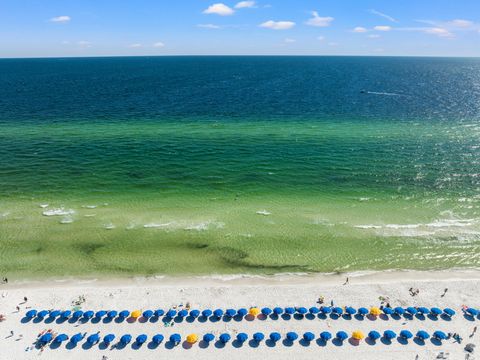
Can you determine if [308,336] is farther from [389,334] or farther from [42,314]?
[42,314]

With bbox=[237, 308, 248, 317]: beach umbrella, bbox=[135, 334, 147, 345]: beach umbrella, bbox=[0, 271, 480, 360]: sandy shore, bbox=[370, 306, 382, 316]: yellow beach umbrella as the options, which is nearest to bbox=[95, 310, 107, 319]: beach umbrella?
bbox=[0, 271, 480, 360]: sandy shore

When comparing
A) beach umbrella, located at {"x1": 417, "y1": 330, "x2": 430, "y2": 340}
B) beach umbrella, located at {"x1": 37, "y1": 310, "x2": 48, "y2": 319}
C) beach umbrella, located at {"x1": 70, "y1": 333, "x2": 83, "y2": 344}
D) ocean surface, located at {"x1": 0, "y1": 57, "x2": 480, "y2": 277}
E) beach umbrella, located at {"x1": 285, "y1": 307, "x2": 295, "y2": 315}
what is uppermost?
ocean surface, located at {"x1": 0, "y1": 57, "x2": 480, "y2": 277}

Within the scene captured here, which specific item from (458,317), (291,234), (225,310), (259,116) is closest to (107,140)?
(259,116)

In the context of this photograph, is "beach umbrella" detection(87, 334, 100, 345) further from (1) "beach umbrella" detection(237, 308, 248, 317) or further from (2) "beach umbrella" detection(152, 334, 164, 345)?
(1) "beach umbrella" detection(237, 308, 248, 317)

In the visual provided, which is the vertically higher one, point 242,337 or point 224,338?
point 224,338

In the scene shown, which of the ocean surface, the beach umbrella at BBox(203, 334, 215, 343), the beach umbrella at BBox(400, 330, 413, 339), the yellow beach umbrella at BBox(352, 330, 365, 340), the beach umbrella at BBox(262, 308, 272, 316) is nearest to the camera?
the yellow beach umbrella at BBox(352, 330, 365, 340)

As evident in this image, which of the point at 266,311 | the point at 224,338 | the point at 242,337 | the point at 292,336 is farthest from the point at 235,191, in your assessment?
the point at 292,336
